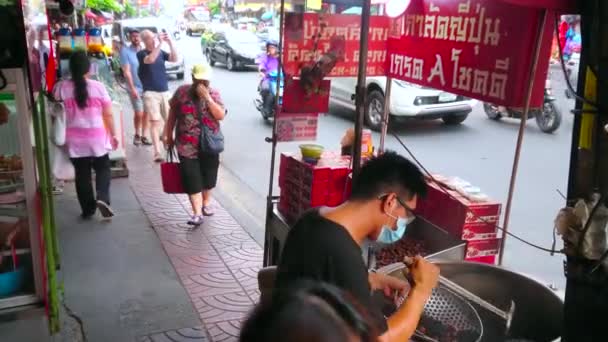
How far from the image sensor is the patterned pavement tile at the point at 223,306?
4062mm

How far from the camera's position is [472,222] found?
10.8 ft

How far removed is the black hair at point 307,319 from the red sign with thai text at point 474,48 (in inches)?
71.1

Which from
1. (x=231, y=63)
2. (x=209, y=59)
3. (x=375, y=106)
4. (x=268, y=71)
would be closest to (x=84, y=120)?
(x=268, y=71)

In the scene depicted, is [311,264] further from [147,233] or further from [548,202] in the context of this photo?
[548,202]

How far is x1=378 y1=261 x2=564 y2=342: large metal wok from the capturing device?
2359mm

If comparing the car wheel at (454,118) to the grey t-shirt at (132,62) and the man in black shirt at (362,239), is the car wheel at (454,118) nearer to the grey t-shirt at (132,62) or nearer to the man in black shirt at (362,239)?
the grey t-shirt at (132,62)

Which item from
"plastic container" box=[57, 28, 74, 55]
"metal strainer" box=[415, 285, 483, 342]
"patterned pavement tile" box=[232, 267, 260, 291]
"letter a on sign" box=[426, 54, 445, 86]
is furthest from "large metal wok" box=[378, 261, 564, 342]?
"plastic container" box=[57, 28, 74, 55]

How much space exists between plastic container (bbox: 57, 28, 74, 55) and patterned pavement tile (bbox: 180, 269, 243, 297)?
3950mm

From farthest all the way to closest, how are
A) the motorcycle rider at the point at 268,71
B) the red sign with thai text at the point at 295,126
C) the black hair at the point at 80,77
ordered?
the motorcycle rider at the point at 268,71 < the black hair at the point at 80,77 < the red sign with thai text at the point at 295,126

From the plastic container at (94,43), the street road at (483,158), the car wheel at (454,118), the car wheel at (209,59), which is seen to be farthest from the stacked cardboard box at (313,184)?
the car wheel at (209,59)

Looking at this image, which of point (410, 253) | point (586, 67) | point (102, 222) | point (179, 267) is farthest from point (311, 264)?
point (102, 222)

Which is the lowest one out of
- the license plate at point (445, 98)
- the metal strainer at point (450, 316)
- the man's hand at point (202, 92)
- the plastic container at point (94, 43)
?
the license plate at point (445, 98)

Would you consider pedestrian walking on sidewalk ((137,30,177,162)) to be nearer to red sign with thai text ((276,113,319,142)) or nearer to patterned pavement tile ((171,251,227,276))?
patterned pavement tile ((171,251,227,276))

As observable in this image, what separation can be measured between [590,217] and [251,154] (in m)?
7.61
